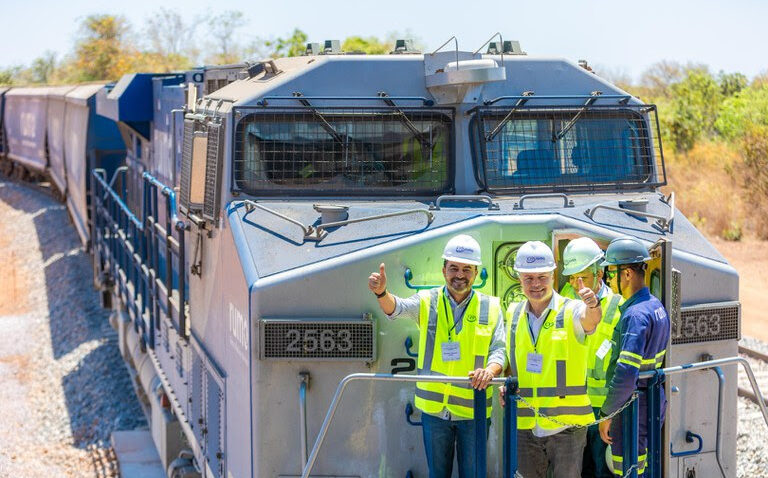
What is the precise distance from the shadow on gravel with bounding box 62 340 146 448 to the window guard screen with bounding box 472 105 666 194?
646cm

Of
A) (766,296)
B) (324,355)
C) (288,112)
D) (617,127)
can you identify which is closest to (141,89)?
(288,112)

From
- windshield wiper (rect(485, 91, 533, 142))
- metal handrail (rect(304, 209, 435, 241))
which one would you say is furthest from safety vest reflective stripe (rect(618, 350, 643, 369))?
windshield wiper (rect(485, 91, 533, 142))

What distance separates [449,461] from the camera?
206 inches

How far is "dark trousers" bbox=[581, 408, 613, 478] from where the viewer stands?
540 cm

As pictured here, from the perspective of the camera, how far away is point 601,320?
5043mm

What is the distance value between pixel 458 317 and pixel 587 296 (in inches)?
26.9

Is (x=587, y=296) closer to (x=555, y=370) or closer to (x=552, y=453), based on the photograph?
(x=555, y=370)

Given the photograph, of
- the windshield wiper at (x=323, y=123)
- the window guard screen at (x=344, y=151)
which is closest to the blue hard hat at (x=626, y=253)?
the window guard screen at (x=344, y=151)

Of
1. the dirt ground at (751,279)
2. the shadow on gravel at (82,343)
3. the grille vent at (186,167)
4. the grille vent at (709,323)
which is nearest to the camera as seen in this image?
the grille vent at (709,323)

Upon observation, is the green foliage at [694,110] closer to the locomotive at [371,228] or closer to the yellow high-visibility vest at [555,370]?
the locomotive at [371,228]

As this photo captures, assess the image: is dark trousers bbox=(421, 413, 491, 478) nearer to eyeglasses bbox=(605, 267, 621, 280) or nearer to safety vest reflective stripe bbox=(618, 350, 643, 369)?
safety vest reflective stripe bbox=(618, 350, 643, 369)

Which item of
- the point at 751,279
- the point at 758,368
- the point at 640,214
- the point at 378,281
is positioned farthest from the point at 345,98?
the point at 751,279

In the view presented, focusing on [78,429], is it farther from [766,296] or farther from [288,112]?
[766,296]

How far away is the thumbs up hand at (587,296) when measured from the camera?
4.75 metres
